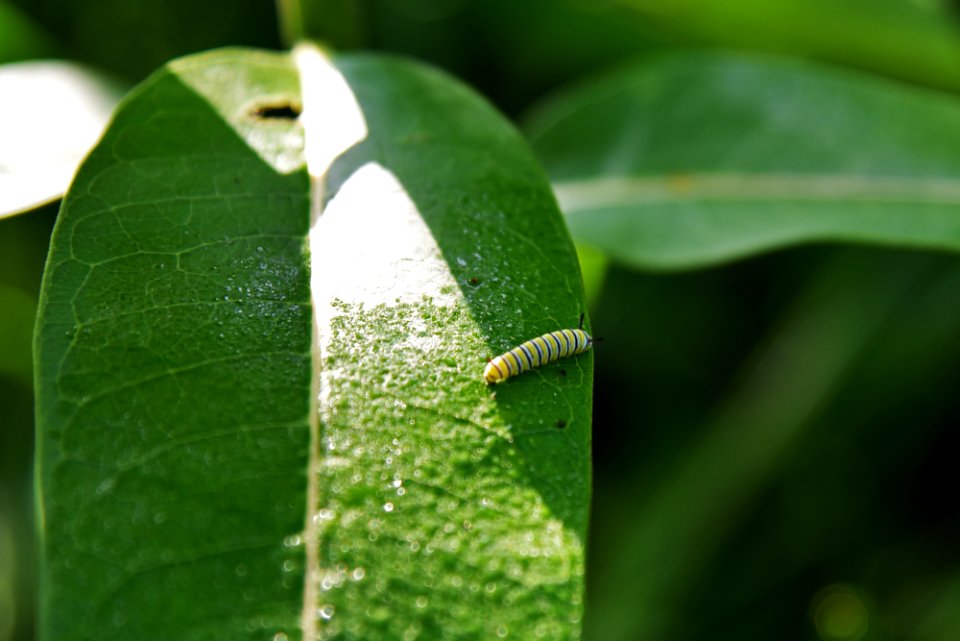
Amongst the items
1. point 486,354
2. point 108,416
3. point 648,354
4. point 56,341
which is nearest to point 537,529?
point 486,354

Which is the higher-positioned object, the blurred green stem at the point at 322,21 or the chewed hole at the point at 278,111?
the blurred green stem at the point at 322,21

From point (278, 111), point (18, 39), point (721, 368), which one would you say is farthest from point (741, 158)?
point (18, 39)

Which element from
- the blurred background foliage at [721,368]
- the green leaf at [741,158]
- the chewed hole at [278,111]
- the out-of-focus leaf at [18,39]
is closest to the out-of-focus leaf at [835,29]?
the blurred background foliage at [721,368]

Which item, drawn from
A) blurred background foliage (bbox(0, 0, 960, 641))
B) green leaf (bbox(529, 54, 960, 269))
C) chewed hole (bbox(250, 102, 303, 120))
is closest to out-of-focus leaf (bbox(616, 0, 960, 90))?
blurred background foliage (bbox(0, 0, 960, 641))

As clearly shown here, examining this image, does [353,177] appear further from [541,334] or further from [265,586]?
[265,586]

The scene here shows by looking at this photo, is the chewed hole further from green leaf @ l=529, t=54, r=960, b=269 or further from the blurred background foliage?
the blurred background foliage

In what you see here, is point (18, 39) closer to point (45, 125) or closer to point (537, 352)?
point (45, 125)

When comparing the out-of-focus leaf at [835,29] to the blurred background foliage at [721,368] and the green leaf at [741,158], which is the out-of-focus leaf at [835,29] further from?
the green leaf at [741,158]
